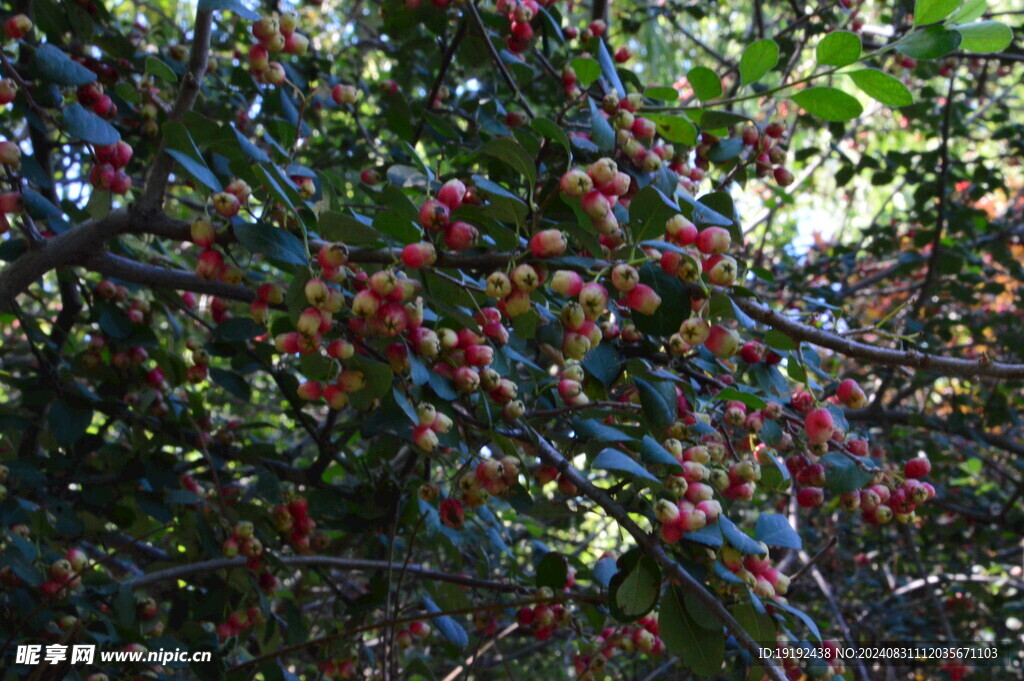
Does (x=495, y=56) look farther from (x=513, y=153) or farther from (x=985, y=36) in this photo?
(x=985, y=36)

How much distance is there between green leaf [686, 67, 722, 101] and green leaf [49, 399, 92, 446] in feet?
5.04

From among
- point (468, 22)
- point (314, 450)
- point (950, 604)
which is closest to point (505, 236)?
point (468, 22)

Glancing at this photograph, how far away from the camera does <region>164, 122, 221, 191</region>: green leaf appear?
4.00ft

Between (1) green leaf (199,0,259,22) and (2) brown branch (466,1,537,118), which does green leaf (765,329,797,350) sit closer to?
(2) brown branch (466,1,537,118)

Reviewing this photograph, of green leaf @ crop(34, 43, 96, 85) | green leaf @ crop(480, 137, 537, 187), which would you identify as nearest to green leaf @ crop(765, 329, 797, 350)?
green leaf @ crop(480, 137, 537, 187)

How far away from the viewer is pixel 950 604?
3.64 m

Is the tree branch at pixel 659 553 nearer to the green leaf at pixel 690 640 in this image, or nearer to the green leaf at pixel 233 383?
the green leaf at pixel 690 640

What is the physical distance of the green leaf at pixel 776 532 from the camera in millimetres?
1450

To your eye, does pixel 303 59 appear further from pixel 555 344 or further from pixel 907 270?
pixel 907 270

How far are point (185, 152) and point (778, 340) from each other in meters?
1.02

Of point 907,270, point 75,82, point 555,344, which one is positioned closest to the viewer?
point 75,82

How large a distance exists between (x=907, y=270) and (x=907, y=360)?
7.47ft

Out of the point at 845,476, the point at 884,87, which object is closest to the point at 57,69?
the point at 884,87

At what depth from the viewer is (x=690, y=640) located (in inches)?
53.1
